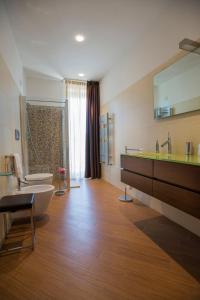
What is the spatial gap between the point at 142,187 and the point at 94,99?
3.19m

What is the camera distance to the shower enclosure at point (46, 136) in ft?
12.3

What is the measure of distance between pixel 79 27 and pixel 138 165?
2213 mm

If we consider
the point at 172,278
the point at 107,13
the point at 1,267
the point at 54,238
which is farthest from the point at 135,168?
the point at 107,13

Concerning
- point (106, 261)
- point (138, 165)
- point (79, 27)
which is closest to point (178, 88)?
point (138, 165)

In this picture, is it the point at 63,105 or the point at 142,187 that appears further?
the point at 63,105

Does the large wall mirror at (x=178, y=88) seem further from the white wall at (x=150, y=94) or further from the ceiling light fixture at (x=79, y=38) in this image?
the ceiling light fixture at (x=79, y=38)

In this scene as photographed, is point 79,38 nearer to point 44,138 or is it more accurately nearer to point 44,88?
point 44,88

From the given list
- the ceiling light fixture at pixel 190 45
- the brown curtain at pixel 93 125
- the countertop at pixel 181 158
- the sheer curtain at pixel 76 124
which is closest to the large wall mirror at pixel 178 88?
the ceiling light fixture at pixel 190 45

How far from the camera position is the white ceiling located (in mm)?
2025

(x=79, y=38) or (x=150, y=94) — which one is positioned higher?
(x=79, y=38)

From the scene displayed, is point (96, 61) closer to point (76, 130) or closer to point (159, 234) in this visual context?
point (76, 130)

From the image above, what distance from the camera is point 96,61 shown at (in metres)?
3.42

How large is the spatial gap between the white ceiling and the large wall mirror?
2.66ft

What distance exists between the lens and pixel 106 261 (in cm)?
142
